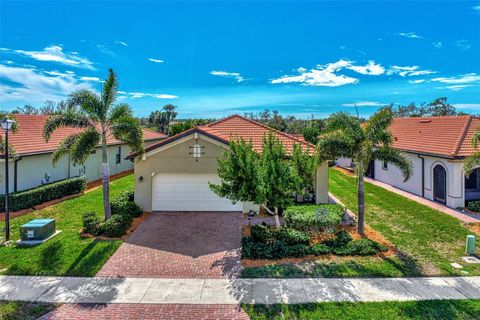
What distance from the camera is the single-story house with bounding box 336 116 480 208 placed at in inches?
659

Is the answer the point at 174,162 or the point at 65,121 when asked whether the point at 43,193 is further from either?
the point at 174,162

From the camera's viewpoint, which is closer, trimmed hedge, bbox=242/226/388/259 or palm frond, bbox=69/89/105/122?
trimmed hedge, bbox=242/226/388/259

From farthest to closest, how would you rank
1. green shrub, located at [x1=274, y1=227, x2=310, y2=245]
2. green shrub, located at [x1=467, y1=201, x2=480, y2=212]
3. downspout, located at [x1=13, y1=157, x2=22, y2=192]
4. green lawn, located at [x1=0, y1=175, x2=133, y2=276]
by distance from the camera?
downspout, located at [x1=13, y1=157, x2=22, y2=192] → green shrub, located at [x1=467, y1=201, x2=480, y2=212] → green shrub, located at [x1=274, y1=227, x2=310, y2=245] → green lawn, located at [x1=0, y1=175, x2=133, y2=276]

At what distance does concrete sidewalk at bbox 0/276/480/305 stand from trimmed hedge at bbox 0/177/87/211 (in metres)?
8.16

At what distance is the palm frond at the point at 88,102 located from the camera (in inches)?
501

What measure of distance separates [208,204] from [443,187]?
1363 centimetres

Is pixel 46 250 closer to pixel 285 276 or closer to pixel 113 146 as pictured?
pixel 285 276

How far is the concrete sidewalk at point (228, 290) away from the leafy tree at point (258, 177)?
305cm

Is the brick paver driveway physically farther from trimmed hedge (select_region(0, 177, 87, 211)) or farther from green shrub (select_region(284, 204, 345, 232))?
trimmed hedge (select_region(0, 177, 87, 211))

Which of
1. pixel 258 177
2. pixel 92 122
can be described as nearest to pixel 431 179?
pixel 258 177

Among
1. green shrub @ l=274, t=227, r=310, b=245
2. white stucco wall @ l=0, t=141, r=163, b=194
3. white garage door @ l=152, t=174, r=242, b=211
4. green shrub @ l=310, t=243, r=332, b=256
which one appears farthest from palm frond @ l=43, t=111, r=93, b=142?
green shrub @ l=310, t=243, r=332, b=256

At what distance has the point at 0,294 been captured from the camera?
819 centimetres

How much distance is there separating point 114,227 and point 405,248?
1139cm

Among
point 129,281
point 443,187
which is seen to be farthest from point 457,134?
point 129,281
